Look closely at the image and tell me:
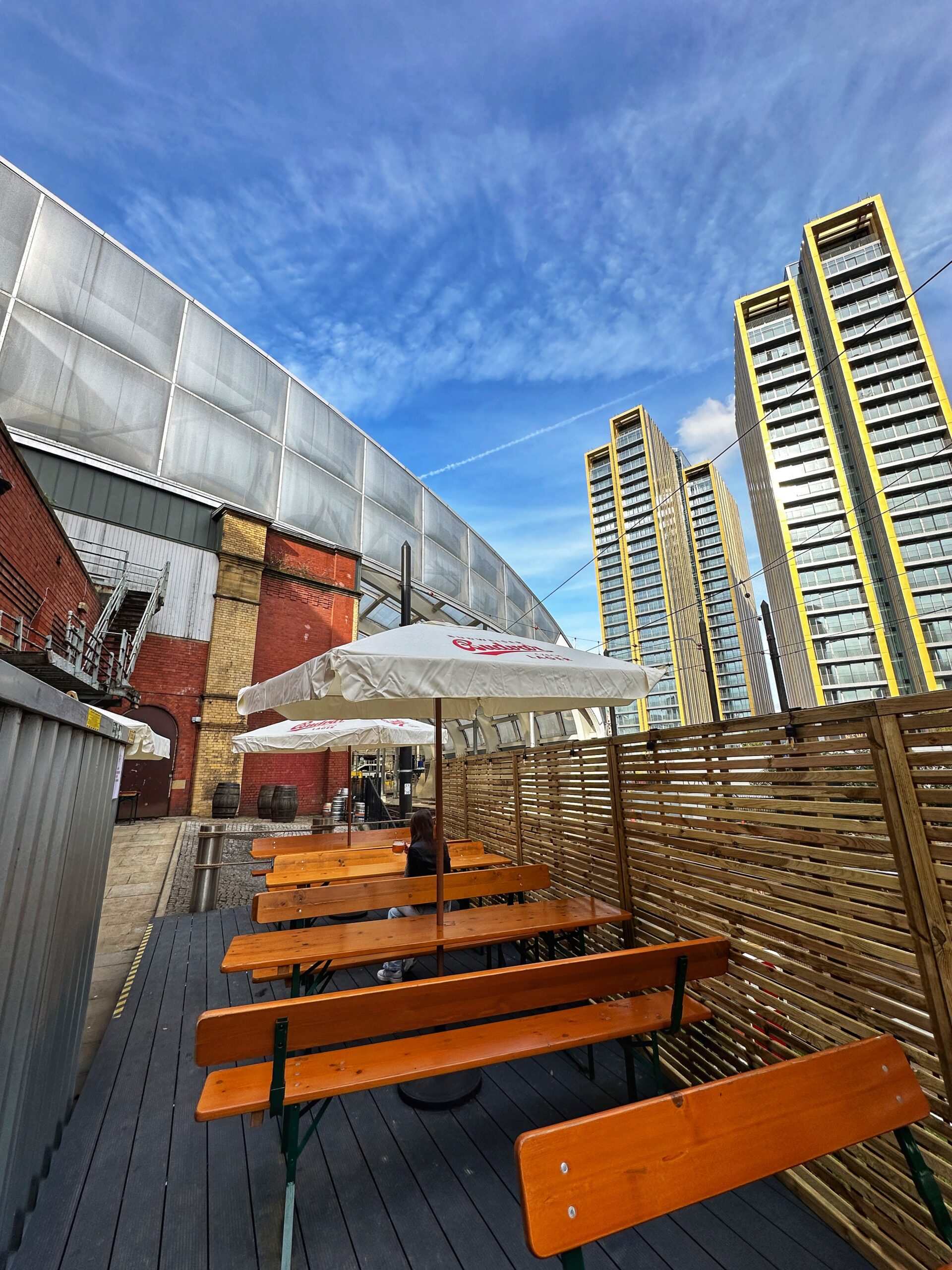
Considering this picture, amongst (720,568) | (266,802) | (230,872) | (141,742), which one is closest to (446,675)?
(141,742)

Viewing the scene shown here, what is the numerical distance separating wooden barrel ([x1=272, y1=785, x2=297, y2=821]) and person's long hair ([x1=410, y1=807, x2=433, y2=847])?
10701 mm

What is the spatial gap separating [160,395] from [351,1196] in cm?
1863

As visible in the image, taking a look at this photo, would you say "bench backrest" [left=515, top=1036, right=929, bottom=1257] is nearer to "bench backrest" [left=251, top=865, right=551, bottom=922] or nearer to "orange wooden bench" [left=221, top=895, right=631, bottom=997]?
"orange wooden bench" [left=221, top=895, right=631, bottom=997]

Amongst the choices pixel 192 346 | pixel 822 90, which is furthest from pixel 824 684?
pixel 192 346

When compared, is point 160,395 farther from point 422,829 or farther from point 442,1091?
point 442,1091

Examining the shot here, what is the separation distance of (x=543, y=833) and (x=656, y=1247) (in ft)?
9.99

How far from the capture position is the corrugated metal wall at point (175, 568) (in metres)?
13.5

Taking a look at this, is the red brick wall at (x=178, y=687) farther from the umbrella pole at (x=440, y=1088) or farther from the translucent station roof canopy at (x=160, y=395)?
the umbrella pole at (x=440, y=1088)

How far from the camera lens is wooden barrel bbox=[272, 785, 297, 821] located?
13508 mm

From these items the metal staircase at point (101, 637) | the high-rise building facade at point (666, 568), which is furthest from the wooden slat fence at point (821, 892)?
the high-rise building facade at point (666, 568)

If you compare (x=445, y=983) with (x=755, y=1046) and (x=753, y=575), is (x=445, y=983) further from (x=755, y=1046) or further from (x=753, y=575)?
(x=753, y=575)

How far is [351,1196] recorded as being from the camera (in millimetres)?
2086

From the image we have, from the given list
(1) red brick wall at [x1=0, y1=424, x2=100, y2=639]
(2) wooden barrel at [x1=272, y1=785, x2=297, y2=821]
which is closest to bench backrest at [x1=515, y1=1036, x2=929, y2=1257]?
(1) red brick wall at [x1=0, y1=424, x2=100, y2=639]

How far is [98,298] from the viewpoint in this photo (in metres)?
14.6
